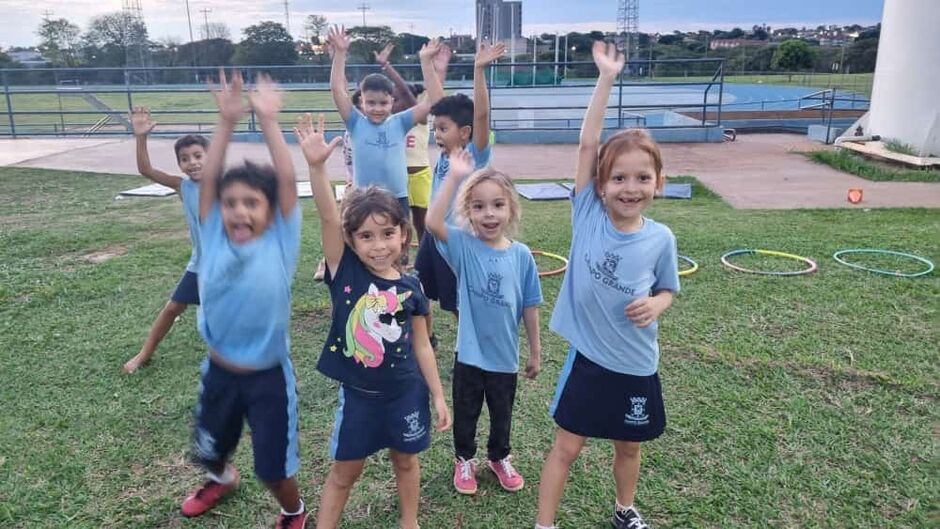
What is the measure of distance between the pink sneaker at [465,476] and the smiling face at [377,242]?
1025 millimetres

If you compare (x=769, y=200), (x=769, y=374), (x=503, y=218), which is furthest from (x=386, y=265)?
Answer: (x=769, y=200)

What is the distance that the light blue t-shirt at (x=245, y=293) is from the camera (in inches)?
95.3

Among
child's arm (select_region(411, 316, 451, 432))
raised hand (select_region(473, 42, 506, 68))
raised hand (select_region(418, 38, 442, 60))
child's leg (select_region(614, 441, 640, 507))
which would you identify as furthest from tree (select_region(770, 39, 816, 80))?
child's arm (select_region(411, 316, 451, 432))

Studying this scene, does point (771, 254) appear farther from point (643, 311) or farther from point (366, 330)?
point (366, 330)

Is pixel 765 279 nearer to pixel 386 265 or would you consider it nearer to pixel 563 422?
pixel 563 422

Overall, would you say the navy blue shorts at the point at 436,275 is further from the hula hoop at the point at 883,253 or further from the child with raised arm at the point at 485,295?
the hula hoop at the point at 883,253

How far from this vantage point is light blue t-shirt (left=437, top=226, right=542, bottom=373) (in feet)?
9.37

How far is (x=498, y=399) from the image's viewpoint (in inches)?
118

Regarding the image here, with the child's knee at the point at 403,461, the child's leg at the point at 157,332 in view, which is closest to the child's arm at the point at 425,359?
the child's knee at the point at 403,461

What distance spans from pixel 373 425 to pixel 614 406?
2.79ft

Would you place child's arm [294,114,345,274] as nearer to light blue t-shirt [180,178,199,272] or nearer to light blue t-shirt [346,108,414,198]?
light blue t-shirt [180,178,199,272]

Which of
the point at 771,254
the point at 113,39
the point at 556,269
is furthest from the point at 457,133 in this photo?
the point at 113,39

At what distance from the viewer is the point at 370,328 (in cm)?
244

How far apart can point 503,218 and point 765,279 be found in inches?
142
